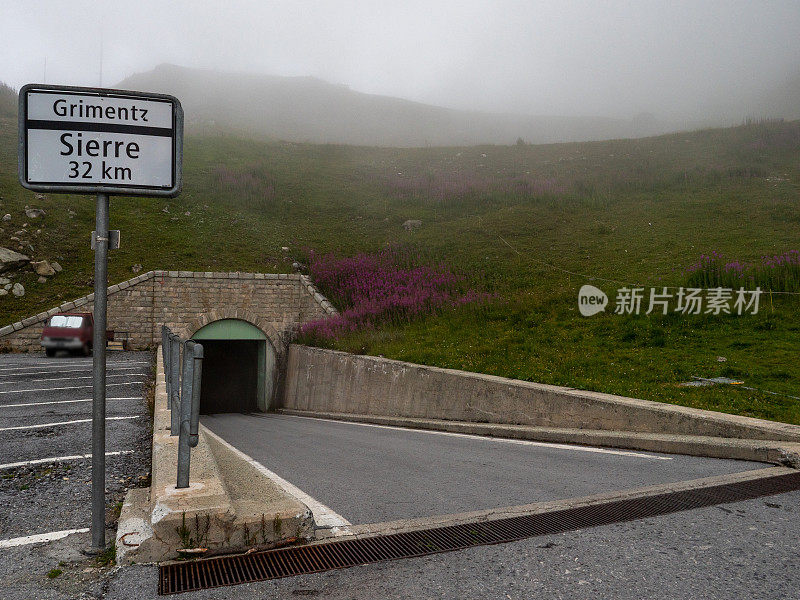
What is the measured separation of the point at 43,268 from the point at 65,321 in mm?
4368

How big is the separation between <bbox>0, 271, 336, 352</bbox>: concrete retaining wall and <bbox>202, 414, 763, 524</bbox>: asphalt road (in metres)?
15.9

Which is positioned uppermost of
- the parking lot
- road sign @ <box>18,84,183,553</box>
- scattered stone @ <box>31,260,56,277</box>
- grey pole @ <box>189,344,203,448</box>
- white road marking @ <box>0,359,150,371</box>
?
road sign @ <box>18,84,183,553</box>

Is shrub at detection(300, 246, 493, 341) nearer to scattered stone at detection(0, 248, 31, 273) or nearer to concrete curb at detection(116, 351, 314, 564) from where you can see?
scattered stone at detection(0, 248, 31, 273)

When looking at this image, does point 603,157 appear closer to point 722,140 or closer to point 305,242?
point 722,140

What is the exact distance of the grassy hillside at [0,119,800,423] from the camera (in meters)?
11.7

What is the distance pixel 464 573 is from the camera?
342 centimetres

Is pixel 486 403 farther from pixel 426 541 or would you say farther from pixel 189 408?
pixel 189 408

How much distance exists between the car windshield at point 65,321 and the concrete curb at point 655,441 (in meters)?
16.2

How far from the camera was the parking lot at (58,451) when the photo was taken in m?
4.33

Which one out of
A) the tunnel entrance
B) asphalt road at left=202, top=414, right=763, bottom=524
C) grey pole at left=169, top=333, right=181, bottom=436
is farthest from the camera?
the tunnel entrance

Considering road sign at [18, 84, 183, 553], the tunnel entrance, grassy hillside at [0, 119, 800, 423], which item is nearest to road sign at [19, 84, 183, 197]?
Result: road sign at [18, 84, 183, 553]

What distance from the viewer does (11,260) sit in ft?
78.0

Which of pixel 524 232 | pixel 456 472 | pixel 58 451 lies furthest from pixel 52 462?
pixel 524 232

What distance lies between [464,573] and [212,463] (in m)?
2.31
